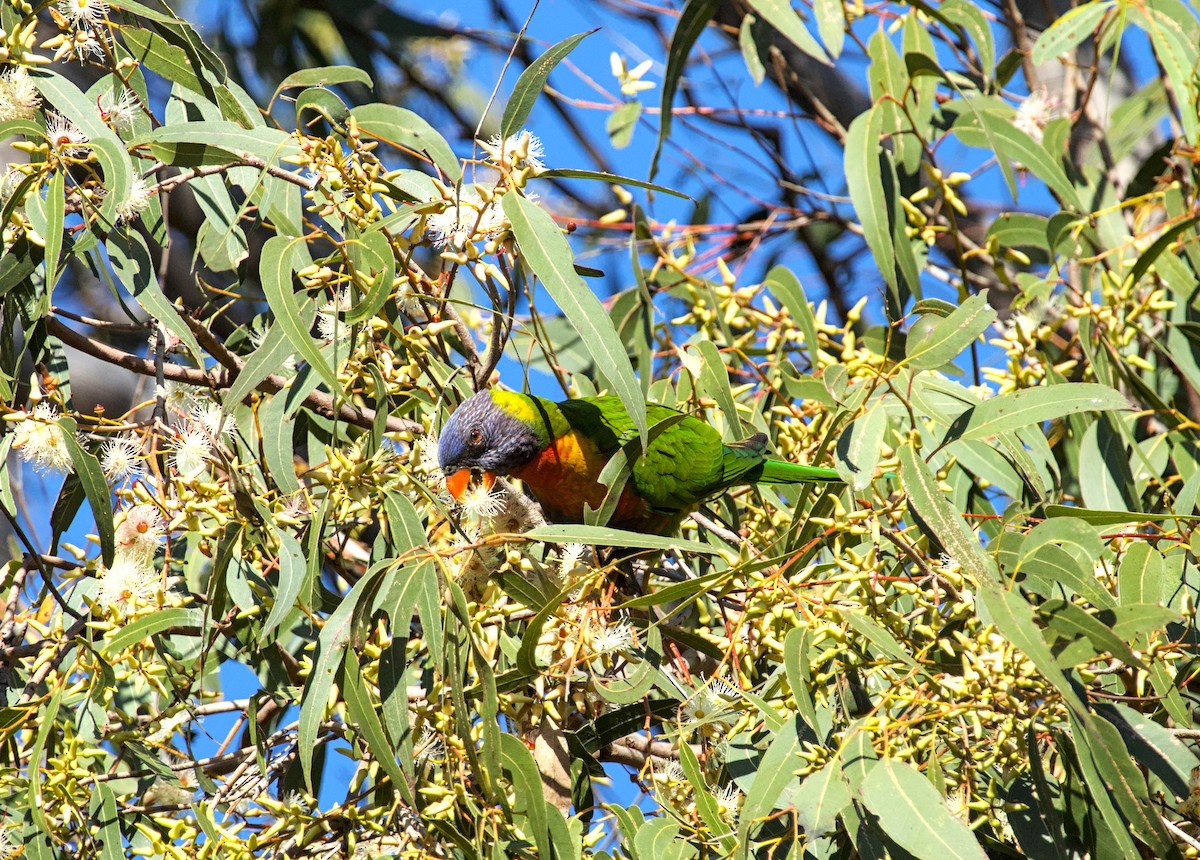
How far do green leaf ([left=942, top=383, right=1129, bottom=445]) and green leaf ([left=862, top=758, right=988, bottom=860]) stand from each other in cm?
55

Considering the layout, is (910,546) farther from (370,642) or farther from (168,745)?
(168,745)

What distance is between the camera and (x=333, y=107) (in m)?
1.90

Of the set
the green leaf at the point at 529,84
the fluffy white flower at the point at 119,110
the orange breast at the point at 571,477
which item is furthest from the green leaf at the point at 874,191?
the fluffy white flower at the point at 119,110

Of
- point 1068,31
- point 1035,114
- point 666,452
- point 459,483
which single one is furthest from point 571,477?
point 1035,114

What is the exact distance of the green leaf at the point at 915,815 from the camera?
55.6 inches

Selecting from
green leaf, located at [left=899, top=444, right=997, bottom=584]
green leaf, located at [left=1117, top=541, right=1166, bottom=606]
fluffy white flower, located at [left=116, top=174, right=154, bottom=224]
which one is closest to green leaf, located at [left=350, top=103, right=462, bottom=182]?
fluffy white flower, located at [left=116, top=174, right=154, bottom=224]

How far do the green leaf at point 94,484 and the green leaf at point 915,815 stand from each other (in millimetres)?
1186

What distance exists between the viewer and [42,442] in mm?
1730

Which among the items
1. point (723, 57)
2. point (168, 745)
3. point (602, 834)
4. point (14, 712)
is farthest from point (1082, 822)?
point (723, 57)

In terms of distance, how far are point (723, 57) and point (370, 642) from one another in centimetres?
343

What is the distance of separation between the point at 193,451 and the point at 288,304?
348 millimetres

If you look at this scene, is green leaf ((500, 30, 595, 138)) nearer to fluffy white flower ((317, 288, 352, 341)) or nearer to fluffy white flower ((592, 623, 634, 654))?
fluffy white flower ((317, 288, 352, 341))

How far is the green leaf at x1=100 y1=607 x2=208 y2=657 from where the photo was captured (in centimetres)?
167

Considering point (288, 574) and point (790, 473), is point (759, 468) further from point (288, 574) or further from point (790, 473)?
point (288, 574)
